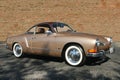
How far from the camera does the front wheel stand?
26.2 ft

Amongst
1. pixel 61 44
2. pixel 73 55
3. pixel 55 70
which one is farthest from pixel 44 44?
pixel 55 70

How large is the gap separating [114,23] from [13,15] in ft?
24.5

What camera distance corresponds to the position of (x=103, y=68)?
789cm

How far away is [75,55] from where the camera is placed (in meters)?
8.12

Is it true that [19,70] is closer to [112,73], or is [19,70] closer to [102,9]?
[112,73]

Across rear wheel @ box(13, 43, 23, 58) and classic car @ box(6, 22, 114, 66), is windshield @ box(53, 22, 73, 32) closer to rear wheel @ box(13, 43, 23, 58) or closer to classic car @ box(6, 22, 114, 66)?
classic car @ box(6, 22, 114, 66)

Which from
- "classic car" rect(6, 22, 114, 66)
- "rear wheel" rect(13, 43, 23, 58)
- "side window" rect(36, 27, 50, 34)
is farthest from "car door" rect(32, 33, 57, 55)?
"rear wheel" rect(13, 43, 23, 58)

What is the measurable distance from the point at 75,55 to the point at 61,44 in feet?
2.25

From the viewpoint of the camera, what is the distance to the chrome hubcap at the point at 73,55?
26.5 feet

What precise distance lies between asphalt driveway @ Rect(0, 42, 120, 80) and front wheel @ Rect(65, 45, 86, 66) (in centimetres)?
19

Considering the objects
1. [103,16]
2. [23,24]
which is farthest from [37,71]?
[103,16]

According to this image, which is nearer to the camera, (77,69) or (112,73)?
(112,73)

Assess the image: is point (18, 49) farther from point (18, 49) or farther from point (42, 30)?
point (42, 30)

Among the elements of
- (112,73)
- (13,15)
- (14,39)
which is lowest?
(112,73)
